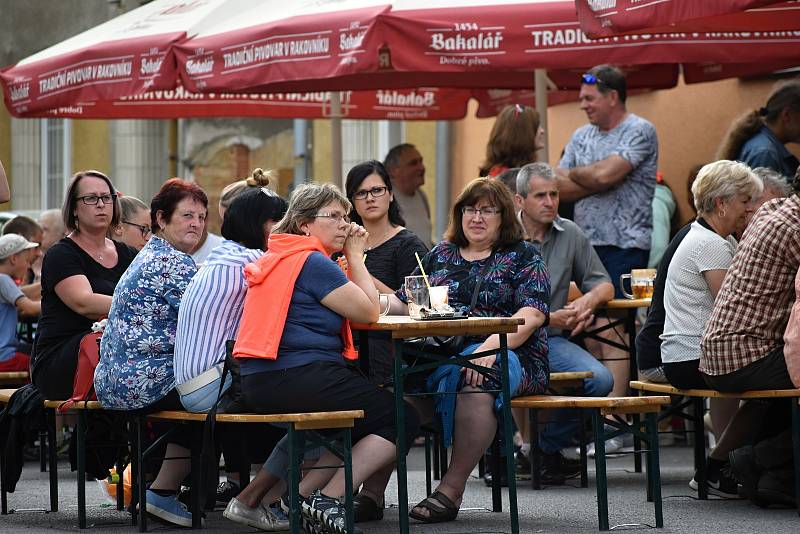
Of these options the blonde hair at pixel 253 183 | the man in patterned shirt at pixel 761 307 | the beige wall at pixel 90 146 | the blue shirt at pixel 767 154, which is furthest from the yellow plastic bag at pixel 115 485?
the beige wall at pixel 90 146

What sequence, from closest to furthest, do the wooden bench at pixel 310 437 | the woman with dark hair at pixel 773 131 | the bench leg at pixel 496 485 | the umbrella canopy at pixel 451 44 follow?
1. the wooden bench at pixel 310 437
2. the bench leg at pixel 496 485
3. the umbrella canopy at pixel 451 44
4. the woman with dark hair at pixel 773 131

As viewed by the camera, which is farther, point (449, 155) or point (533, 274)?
point (449, 155)

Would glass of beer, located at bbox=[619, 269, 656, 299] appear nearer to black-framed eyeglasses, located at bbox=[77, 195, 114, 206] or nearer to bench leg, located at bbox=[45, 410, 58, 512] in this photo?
black-framed eyeglasses, located at bbox=[77, 195, 114, 206]

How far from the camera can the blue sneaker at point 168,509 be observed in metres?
7.89

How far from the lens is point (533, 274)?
320 inches

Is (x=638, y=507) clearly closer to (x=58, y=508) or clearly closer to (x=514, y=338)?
(x=514, y=338)

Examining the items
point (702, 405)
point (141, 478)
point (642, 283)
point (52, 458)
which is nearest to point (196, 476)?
point (141, 478)

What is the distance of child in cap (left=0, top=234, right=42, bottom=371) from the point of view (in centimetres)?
1095

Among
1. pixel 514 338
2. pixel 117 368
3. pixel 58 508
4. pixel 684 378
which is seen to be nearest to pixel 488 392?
pixel 514 338

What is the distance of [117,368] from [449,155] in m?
10.9

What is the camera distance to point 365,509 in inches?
314

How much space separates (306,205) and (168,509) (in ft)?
5.30

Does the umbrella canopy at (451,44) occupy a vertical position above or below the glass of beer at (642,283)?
above

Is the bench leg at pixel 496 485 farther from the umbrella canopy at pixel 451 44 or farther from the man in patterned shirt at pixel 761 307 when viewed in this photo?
the umbrella canopy at pixel 451 44
